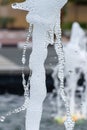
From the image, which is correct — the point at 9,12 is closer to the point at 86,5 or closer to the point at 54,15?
the point at 86,5

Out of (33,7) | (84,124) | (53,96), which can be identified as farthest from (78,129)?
(33,7)

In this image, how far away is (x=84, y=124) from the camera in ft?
18.8

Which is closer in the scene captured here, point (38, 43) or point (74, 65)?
point (38, 43)

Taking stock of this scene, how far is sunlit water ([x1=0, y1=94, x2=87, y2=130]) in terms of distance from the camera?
5527 millimetres

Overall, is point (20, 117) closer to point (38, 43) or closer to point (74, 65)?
point (74, 65)

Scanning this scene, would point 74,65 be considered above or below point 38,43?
below

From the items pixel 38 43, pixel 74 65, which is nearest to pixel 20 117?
pixel 74 65

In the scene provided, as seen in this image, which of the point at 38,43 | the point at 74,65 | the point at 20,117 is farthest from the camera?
the point at 74,65

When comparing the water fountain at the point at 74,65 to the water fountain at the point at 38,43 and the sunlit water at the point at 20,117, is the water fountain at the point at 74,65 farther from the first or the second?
the water fountain at the point at 38,43

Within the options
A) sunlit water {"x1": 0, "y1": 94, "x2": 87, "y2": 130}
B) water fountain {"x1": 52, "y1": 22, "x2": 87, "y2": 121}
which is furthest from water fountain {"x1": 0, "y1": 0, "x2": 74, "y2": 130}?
water fountain {"x1": 52, "y1": 22, "x2": 87, "y2": 121}

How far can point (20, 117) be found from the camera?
592 centimetres

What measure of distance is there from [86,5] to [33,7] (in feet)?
56.2

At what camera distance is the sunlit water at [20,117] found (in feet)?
18.1

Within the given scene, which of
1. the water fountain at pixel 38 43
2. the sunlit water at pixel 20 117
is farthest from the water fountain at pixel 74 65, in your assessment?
the water fountain at pixel 38 43
